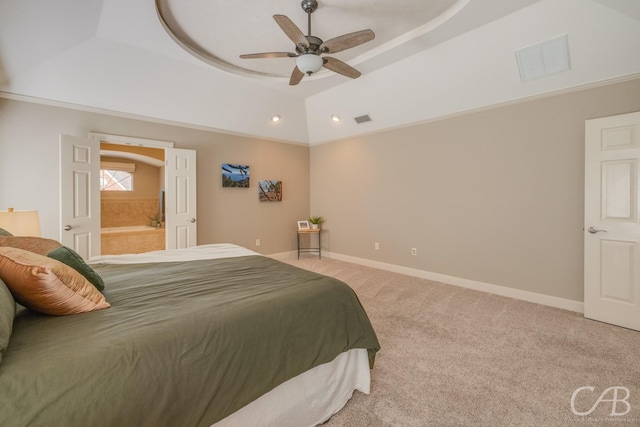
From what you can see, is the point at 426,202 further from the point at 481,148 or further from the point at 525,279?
the point at 525,279

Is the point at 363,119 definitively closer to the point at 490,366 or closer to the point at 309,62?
the point at 309,62

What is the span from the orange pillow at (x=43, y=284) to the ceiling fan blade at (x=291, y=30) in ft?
6.82

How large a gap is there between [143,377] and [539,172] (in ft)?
13.9

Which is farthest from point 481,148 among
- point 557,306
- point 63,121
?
point 63,121

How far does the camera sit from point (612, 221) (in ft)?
9.69

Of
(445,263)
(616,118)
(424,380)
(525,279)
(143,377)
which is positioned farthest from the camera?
(445,263)

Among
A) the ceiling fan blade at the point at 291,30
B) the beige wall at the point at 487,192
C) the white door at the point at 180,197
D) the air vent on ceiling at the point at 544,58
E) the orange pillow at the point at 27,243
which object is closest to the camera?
the orange pillow at the point at 27,243

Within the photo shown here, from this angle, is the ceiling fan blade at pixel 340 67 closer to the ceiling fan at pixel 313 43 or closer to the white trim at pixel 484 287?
the ceiling fan at pixel 313 43

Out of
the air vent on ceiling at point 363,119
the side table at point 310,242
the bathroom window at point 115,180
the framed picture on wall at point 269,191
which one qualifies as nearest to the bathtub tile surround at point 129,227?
the bathroom window at point 115,180

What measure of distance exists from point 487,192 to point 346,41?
2.77 m

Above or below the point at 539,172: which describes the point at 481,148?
above

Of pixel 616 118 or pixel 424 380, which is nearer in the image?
pixel 424 380

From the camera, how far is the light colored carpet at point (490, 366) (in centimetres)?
178

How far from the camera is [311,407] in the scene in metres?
1.68
